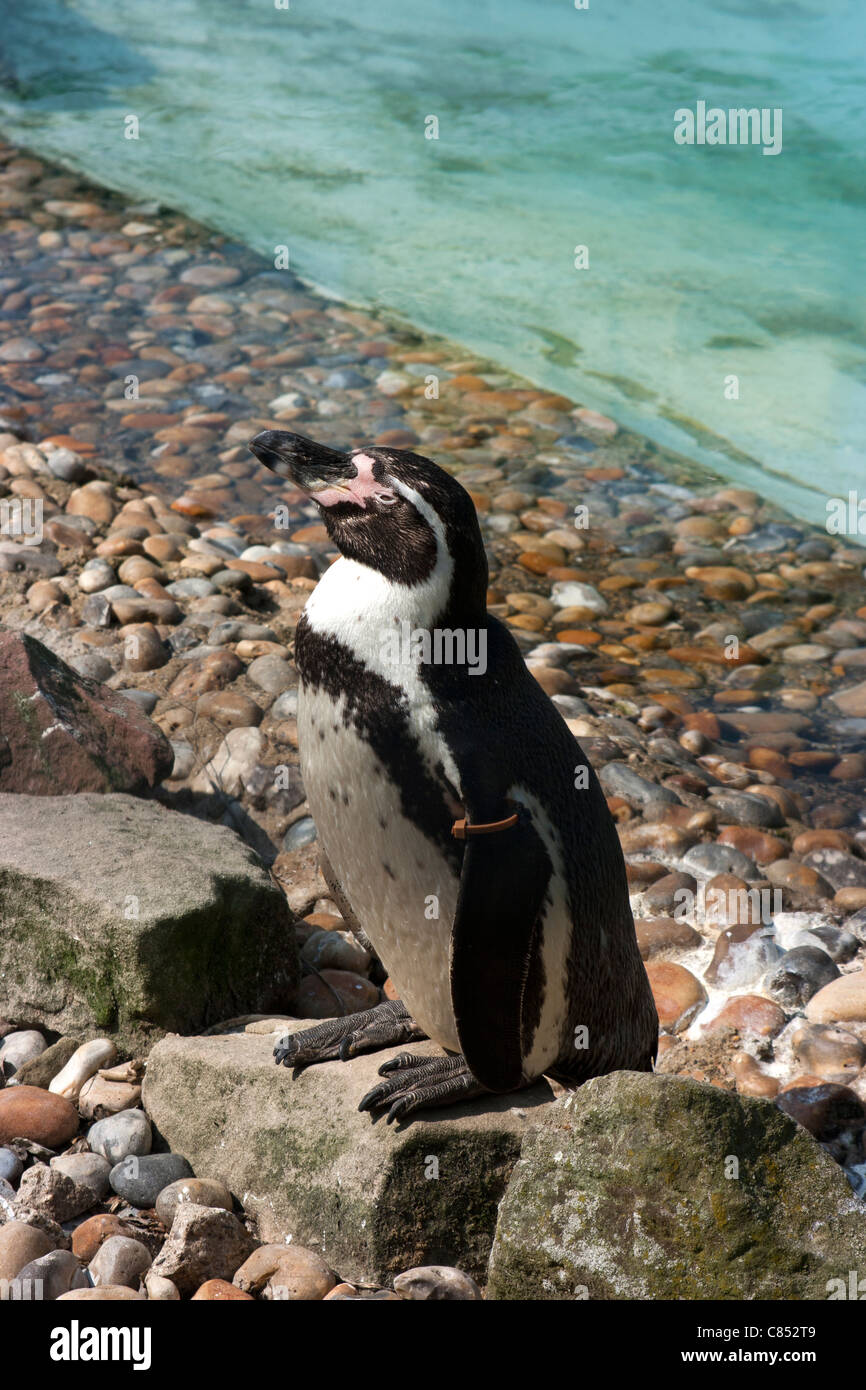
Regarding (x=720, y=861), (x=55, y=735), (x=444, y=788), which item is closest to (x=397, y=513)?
(x=444, y=788)

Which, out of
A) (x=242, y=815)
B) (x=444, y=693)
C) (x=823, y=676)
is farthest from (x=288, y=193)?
(x=444, y=693)

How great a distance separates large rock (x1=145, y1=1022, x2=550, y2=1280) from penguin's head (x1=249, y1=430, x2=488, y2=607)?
1.14m

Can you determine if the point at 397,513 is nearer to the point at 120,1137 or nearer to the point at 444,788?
the point at 444,788

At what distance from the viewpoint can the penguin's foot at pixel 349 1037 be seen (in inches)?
119

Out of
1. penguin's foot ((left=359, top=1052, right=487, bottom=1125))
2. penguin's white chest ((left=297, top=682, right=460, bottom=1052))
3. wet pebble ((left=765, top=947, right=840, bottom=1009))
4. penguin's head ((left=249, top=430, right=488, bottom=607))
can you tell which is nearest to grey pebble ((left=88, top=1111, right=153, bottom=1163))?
penguin's foot ((left=359, top=1052, right=487, bottom=1125))

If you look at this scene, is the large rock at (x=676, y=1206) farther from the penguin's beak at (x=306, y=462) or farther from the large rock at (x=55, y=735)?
the large rock at (x=55, y=735)

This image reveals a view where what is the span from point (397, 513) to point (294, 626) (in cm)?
309

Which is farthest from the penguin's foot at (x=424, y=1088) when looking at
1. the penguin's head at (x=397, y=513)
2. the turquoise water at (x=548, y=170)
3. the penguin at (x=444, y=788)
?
the turquoise water at (x=548, y=170)

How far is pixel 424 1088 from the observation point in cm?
281

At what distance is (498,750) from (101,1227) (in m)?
1.30

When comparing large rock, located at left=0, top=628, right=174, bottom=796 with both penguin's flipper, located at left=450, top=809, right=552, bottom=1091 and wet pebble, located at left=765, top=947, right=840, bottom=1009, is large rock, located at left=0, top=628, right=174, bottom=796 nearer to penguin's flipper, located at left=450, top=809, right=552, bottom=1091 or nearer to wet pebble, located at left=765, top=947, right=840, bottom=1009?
penguin's flipper, located at left=450, top=809, right=552, bottom=1091

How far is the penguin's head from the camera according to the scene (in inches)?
101

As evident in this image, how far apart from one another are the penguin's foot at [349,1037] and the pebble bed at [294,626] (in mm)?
332
